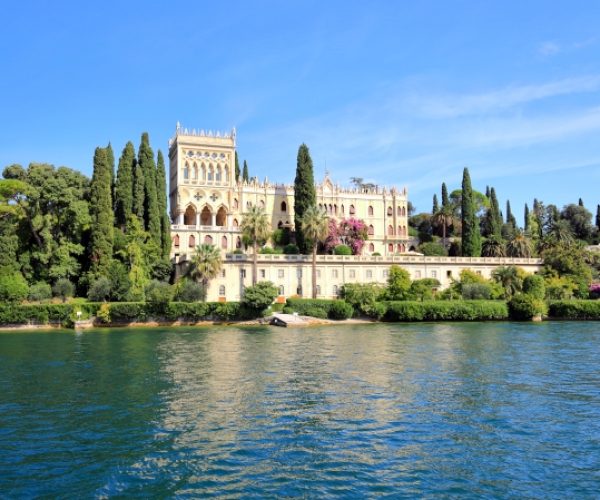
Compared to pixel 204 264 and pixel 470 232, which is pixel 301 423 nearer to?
pixel 204 264

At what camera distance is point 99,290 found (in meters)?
53.8

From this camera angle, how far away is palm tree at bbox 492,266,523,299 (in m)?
63.7

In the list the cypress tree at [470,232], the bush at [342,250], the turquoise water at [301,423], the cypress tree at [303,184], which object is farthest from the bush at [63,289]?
the cypress tree at [470,232]

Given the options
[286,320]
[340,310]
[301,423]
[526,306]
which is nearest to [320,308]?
[340,310]

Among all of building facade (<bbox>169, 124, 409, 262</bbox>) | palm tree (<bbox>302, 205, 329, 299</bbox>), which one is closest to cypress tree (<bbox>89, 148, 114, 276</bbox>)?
building facade (<bbox>169, 124, 409, 262</bbox>)

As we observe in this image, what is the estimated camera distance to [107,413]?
18.4 m

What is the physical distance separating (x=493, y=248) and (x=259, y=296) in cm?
3412

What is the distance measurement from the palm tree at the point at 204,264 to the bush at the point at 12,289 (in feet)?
49.1

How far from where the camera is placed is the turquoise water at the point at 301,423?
12625 millimetres

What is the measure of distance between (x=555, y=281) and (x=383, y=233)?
26967 millimetres

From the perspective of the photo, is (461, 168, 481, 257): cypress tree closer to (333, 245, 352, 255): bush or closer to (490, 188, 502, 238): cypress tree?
(490, 188, 502, 238): cypress tree

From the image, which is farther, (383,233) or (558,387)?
(383,233)

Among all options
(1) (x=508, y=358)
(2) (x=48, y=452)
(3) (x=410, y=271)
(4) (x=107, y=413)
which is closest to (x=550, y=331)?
(1) (x=508, y=358)

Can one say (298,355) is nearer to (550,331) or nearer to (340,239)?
(550,331)
